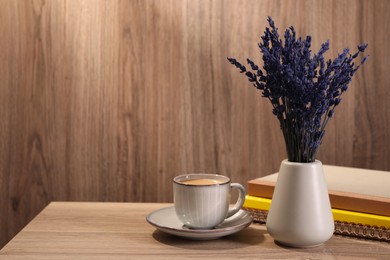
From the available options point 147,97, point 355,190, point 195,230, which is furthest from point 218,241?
point 147,97

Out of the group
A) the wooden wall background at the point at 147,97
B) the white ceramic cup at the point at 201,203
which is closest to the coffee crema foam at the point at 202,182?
the white ceramic cup at the point at 201,203

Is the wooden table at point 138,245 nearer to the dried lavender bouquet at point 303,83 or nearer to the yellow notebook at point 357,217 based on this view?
the yellow notebook at point 357,217

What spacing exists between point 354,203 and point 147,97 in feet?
2.31

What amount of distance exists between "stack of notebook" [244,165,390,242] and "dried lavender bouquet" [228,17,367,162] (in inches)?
6.1

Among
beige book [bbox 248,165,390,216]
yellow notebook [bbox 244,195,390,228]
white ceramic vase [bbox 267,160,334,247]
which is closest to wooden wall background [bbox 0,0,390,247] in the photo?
beige book [bbox 248,165,390,216]

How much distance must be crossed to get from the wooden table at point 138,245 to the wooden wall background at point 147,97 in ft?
1.31

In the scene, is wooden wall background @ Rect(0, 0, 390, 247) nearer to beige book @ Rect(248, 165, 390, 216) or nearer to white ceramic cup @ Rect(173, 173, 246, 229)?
beige book @ Rect(248, 165, 390, 216)

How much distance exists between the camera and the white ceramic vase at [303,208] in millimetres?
925

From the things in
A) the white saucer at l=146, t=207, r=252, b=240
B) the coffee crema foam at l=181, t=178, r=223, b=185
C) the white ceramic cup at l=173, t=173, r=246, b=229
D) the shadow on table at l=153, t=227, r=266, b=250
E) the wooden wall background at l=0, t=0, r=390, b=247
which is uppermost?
the wooden wall background at l=0, t=0, r=390, b=247

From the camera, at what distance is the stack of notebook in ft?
3.22

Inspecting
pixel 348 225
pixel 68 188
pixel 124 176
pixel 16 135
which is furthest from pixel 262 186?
pixel 16 135

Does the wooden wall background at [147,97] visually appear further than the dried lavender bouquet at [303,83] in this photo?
Yes

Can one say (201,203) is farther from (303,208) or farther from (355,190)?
(355,190)

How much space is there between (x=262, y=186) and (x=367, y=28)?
2.23 feet
